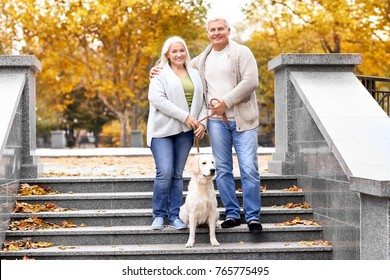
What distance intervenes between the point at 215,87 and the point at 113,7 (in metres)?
18.6

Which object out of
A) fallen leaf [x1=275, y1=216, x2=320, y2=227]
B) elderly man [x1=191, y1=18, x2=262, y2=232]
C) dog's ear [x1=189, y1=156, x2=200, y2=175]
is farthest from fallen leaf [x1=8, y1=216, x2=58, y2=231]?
fallen leaf [x1=275, y1=216, x2=320, y2=227]

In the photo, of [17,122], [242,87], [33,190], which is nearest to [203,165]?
[242,87]

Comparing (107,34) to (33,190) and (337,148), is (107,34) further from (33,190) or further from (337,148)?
(337,148)

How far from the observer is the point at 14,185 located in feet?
25.8

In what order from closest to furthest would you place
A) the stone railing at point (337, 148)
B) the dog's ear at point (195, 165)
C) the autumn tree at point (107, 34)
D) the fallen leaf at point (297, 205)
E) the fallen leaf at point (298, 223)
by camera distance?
the stone railing at point (337, 148), the dog's ear at point (195, 165), the fallen leaf at point (298, 223), the fallen leaf at point (297, 205), the autumn tree at point (107, 34)

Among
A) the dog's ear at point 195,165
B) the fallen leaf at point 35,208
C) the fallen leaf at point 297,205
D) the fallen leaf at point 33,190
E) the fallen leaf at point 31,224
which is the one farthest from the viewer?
the fallen leaf at point 33,190

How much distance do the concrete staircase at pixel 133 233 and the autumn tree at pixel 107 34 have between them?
14.3 m

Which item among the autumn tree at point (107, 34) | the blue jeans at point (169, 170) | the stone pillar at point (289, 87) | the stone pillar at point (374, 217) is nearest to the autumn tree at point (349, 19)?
the autumn tree at point (107, 34)

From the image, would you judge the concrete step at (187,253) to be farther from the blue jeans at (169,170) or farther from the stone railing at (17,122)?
the stone railing at (17,122)

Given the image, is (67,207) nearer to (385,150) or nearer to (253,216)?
(253,216)

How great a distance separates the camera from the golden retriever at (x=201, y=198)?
6.59 metres

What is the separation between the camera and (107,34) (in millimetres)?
28281

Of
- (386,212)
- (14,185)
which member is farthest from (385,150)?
(14,185)
